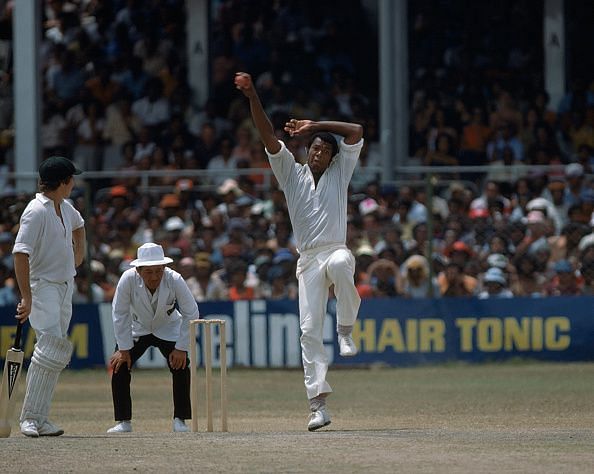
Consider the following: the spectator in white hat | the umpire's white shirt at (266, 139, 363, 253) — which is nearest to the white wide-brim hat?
the umpire's white shirt at (266, 139, 363, 253)

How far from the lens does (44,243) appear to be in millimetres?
10430

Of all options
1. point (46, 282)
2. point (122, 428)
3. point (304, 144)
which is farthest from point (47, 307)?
→ point (304, 144)

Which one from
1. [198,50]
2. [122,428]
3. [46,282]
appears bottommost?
Answer: [122,428]

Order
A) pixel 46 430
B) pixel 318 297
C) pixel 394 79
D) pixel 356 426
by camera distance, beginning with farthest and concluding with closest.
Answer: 1. pixel 394 79
2. pixel 356 426
3. pixel 318 297
4. pixel 46 430

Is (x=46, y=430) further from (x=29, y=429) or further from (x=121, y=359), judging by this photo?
(x=121, y=359)

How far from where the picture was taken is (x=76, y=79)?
24.6 m

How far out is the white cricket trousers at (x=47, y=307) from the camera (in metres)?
10.4

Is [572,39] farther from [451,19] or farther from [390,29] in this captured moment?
[390,29]

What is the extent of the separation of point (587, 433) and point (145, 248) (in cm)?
342

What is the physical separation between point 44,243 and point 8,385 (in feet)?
3.51

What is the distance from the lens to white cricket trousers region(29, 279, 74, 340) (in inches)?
410

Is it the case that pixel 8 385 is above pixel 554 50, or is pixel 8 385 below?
below

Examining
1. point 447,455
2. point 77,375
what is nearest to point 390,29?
point 77,375

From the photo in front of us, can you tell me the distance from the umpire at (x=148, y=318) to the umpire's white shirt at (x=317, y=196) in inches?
39.3
